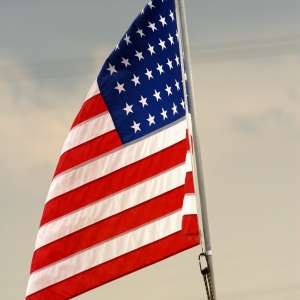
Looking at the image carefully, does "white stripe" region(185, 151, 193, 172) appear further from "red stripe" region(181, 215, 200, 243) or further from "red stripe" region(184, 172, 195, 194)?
"red stripe" region(181, 215, 200, 243)

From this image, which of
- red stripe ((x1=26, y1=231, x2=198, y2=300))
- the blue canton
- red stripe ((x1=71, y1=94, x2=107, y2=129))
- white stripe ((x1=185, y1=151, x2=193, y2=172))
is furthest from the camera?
red stripe ((x1=71, y1=94, x2=107, y2=129))

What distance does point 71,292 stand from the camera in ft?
24.5

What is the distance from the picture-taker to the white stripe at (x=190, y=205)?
6961 mm

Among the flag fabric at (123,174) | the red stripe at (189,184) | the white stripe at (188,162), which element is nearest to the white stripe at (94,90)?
the flag fabric at (123,174)

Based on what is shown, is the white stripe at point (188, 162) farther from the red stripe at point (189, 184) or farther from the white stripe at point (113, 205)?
the white stripe at point (113, 205)

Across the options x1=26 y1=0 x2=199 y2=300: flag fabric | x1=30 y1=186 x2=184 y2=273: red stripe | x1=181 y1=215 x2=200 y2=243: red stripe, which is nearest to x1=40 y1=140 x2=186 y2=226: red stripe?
x1=26 y1=0 x2=199 y2=300: flag fabric

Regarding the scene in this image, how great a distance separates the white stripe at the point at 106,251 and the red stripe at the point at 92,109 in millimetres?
1314

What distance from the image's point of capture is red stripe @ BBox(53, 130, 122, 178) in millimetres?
7758

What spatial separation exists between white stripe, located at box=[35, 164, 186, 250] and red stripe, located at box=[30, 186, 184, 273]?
4cm

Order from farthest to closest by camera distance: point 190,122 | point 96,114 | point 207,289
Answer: point 96,114 < point 190,122 < point 207,289

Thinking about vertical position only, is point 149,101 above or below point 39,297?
above

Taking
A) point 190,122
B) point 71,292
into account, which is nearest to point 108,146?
point 190,122

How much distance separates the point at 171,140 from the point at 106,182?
798 mm

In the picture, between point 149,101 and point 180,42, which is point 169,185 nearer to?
point 149,101
